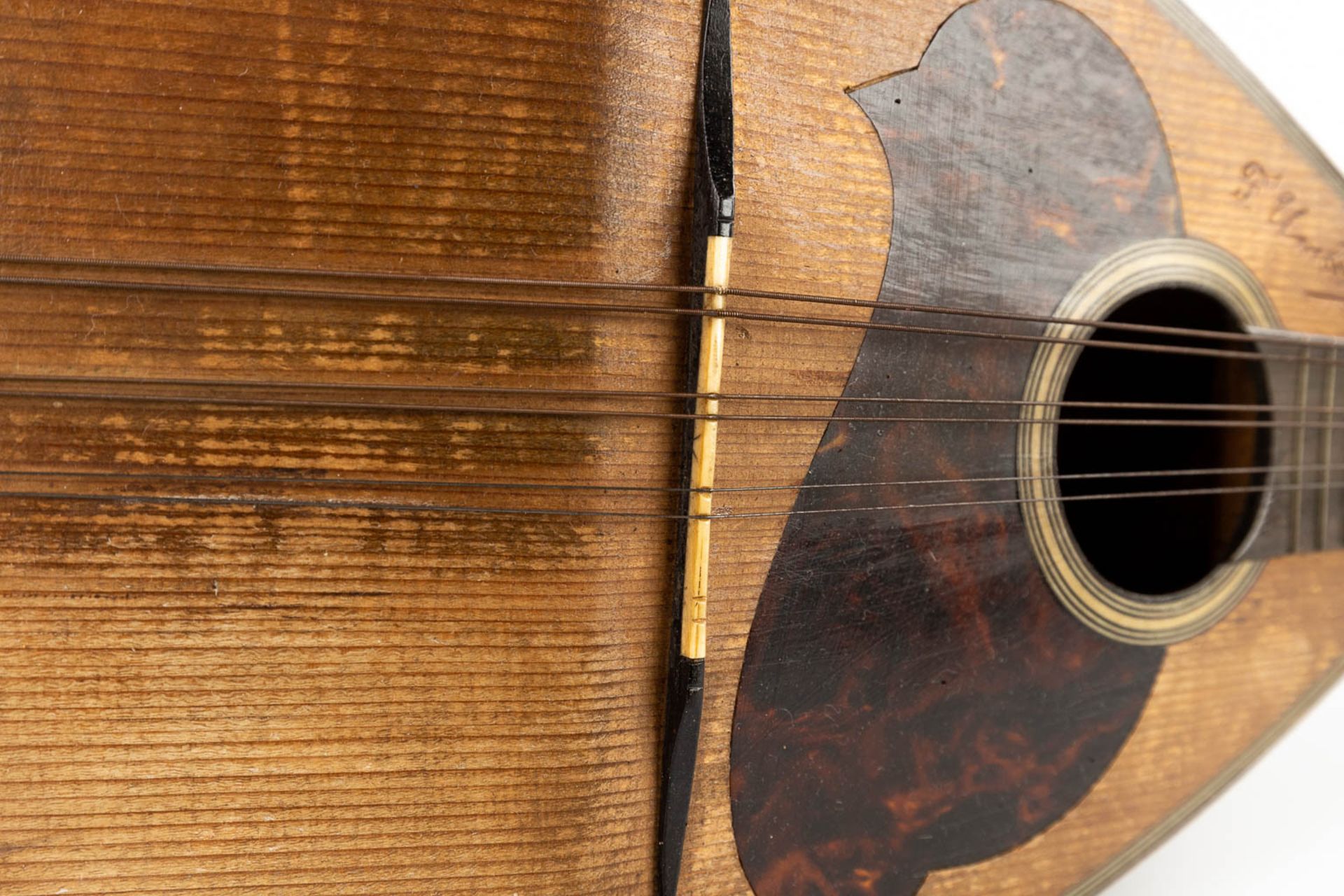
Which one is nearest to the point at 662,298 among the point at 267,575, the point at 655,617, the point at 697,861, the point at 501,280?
the point at 501,280

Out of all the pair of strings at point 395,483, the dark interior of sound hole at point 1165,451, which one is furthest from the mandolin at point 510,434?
the dark interior of sound hole at point 1165,451

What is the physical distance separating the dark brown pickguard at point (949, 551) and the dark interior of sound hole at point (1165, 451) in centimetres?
23

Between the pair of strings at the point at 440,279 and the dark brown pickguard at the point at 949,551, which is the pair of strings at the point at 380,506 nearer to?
the dark brown pickguard at the point at 949,551

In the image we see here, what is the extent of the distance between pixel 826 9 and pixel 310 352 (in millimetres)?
599

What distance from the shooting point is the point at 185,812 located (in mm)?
841

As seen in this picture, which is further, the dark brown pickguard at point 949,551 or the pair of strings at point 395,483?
the dark brown pickguard at point 949,551

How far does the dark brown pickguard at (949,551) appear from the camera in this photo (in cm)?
100
